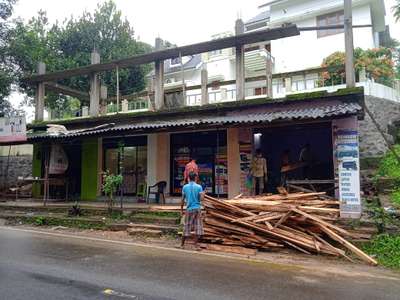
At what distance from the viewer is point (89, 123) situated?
1633 cm

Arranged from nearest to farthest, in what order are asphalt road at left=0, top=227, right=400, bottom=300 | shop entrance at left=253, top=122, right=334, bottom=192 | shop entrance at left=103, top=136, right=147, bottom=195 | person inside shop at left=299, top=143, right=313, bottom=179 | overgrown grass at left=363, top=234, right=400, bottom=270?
asphalt road at left=0, top=227, right=400, bottom=300 < overgrown grass at left=363, top=234, right=400, bottom=270 < person inside shop at left=299, top=143, right=313, bottom=179 < shop entrance at left=253, top=122, right=334, bottom=192 < shop entrance at left=103, top=136, right=147, bottom=195

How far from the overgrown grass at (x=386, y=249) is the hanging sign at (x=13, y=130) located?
13.9m

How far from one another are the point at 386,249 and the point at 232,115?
23.0 feet

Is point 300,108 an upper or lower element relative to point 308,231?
upper

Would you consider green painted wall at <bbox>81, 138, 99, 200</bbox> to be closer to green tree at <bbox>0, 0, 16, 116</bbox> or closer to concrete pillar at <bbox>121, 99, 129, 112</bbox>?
concrete pillar at <bbox>121, 99, 129, 112</bbox>

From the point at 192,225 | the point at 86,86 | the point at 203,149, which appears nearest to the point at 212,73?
the point at 86,86

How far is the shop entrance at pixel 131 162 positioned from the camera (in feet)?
49.6

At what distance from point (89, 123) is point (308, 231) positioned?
1167 cm

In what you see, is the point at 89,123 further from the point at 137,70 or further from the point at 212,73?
the point at 212,73

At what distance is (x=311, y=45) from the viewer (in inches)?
867

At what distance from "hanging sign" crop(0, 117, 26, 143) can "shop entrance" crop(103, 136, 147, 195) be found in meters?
3.58

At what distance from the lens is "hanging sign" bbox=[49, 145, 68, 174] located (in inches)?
610

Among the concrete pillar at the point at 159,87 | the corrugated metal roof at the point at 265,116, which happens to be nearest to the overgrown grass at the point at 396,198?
the corrugated metal roof at the point at 265,116

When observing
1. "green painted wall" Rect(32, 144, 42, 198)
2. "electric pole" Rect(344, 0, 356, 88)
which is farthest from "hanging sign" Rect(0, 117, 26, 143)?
"electric pole" Rect(344, 0, 356, 88)
